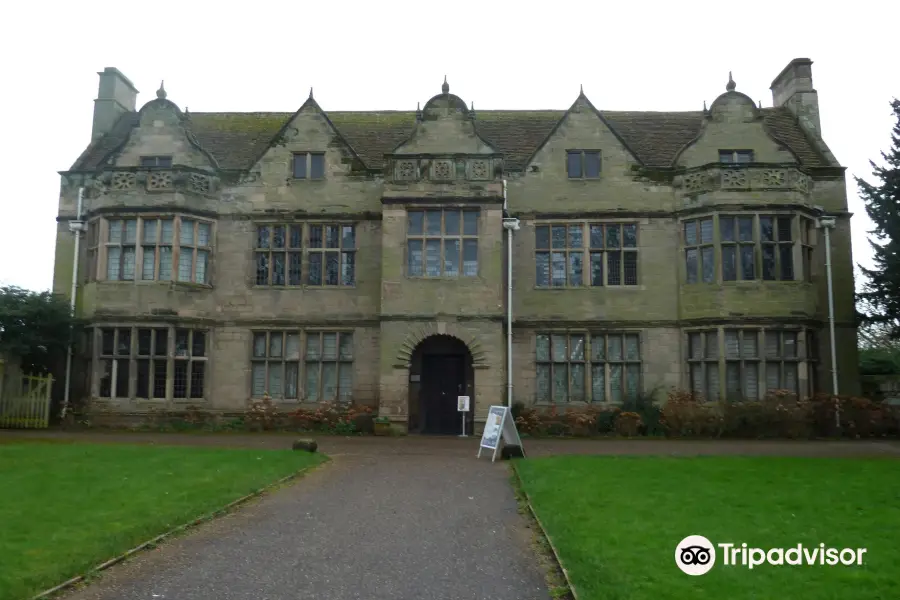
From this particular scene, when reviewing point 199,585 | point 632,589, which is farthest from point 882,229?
point 199,585

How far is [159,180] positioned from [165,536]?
17.3 metres

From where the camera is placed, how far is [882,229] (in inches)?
905

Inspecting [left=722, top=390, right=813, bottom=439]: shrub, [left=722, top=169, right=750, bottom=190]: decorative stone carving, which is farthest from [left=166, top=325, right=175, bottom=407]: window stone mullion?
[left=722, top=169, right=750, bottom=190]: decorative stone carving

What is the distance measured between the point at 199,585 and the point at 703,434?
17550mm

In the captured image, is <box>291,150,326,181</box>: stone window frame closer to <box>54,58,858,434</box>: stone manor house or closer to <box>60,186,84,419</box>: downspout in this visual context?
<box>54,58,858,434</box>: stone manor house

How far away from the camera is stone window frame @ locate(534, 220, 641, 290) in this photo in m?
23.7

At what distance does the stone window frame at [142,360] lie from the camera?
73.2 feet

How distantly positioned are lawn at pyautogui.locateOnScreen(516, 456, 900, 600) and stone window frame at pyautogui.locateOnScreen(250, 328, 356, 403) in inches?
395

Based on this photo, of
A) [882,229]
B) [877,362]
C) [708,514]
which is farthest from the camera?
[877,362]

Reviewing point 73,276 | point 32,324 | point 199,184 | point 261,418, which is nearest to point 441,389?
point 261,418

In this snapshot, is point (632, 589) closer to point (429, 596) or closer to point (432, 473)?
point (429, 596)

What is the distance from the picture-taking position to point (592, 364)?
917 inches

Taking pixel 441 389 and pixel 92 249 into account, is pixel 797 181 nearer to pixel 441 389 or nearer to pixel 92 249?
pixel 441 389

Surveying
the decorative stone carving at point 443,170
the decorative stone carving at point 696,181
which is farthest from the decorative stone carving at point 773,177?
the decorative stone carving at point 443,170
